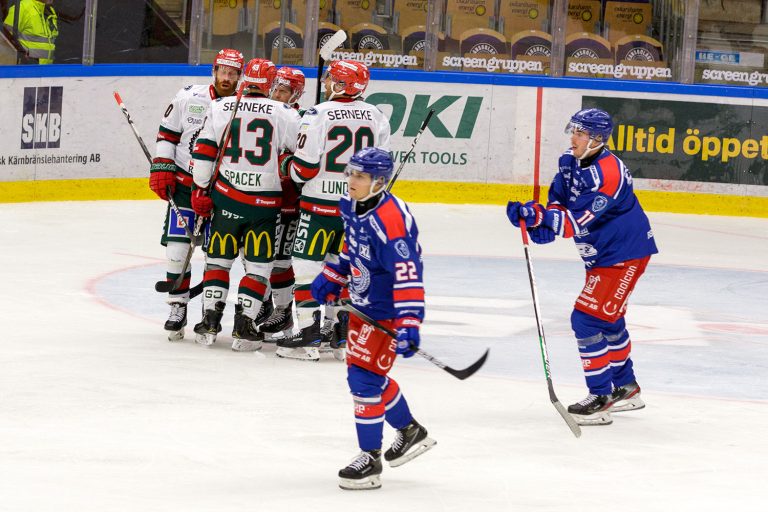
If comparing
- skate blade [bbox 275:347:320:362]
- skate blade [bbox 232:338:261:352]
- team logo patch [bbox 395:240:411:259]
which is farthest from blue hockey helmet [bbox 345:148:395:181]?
skate blade [bbox 232:338:261:352]

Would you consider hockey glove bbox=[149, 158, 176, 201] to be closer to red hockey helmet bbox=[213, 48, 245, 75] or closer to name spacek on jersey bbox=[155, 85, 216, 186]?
name spacek on jersey bbox=[155, 85, 216, 186]

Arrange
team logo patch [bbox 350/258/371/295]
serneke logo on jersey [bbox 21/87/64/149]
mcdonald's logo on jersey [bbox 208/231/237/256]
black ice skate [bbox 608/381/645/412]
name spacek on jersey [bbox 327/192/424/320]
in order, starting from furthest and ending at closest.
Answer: serneke logo on jersey [bbox 21/87/64/149] → mcdonald's logo on jersey [bbox 208/231/237/256] → black ice skate [bbox 608/381/645/412] → team logo patch [bbox 350/258/371/295] → name spacek on jersey [bbox 327/192/424/320]

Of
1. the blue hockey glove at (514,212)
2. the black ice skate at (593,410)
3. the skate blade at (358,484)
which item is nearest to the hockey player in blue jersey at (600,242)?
the black ice skate at (593,410)

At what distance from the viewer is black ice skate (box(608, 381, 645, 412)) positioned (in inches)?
278

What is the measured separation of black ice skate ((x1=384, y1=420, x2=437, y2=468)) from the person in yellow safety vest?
8799mm

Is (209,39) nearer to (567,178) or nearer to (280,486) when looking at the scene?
(567,178)

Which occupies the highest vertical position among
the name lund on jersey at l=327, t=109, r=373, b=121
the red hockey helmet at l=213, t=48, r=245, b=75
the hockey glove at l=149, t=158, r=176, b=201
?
the red hockey helmet at l=213, t=48, r=245, b=75

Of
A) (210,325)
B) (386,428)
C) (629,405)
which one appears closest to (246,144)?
(210,325)

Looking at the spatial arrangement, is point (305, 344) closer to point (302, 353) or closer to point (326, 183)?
point (302, 353)

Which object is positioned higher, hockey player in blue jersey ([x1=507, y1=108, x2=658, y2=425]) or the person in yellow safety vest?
the person in yellow safety vest

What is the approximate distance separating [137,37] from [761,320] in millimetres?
7192

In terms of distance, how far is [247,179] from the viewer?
8094mm

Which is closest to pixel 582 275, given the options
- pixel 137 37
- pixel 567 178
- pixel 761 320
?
pixel 761 320

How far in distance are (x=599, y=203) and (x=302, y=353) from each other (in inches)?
83.7
